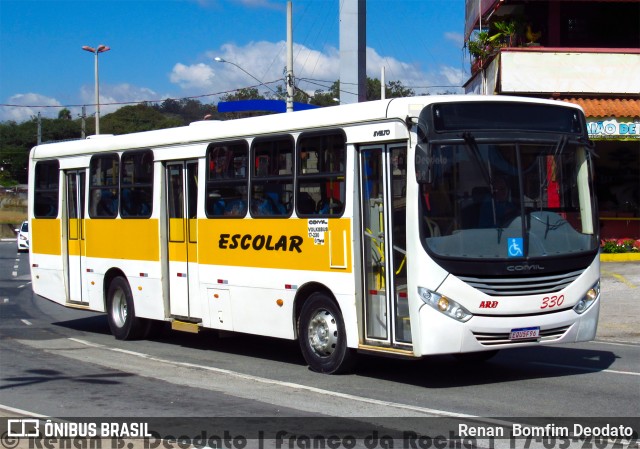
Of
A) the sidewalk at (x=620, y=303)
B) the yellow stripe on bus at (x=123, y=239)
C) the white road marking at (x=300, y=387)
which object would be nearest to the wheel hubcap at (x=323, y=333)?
the white road marking at (x=300, y=387)

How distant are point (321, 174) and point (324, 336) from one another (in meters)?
1.98

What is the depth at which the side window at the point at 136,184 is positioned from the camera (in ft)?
50.5

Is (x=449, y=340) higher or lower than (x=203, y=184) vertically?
lower

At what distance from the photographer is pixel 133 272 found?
15.8 meters

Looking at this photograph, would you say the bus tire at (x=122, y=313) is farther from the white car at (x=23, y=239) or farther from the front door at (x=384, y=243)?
the white car at (x=23, y=239)

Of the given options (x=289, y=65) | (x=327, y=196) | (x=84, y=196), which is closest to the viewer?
(x=327, y=196)

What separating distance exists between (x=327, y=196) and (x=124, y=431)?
14.2 ft

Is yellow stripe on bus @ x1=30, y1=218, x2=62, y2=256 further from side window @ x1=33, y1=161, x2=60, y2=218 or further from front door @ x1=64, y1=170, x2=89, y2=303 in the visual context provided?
front door @ x1=64, y1=170, x2=89, y2=303

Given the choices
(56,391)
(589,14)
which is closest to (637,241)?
(589,14)

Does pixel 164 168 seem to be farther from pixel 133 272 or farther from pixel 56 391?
pixel 56 391

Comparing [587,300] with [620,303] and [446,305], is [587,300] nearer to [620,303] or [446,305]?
[446,305]

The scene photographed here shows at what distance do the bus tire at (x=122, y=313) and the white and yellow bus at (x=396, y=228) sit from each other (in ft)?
5.90

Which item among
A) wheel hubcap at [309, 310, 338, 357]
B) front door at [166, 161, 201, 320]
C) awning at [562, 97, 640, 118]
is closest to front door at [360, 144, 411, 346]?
wheel hubcap at [309, 310, 338, 357]

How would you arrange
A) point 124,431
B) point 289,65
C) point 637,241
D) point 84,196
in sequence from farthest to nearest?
point 289,65
point 637,241
point 84,196
point 124,431
